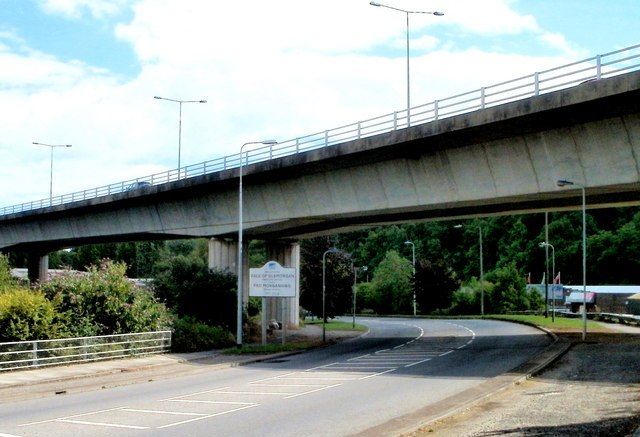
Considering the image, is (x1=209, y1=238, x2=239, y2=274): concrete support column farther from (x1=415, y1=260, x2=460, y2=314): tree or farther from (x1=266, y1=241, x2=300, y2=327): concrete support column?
(x1=415, y1=260, x2=460, y2=314): tree

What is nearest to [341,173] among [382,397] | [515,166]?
[515,166]

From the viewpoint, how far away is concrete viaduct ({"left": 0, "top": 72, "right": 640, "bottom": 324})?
2723cm

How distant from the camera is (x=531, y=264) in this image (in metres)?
107

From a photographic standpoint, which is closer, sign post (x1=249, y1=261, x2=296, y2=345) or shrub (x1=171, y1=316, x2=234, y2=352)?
shrub (x1=171, y1=316, x2=234, y2=352)

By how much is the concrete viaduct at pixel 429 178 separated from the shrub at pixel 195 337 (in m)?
6.38

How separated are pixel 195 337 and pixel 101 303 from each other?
4822mm

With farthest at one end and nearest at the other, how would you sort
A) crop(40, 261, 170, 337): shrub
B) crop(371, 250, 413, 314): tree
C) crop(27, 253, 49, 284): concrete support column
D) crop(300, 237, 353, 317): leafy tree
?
crop(371, 250, 413, 314): tree → crop(27, 253, 49, 284): concrete support column → crop(300, 237, 353, 317): leafy tree → crop(40, 261, 170, 337): shrub

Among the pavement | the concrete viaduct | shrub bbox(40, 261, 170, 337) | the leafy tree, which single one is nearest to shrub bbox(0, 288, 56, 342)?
shrub bbox(40, 261, 170, 337)

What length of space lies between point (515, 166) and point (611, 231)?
78445mm

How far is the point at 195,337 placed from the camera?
38.8 m

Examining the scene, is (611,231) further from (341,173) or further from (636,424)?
(636,424)

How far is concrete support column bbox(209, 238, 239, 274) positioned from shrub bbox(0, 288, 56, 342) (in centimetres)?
1688

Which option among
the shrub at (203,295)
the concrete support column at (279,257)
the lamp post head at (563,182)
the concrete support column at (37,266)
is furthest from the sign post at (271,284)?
the concrete support column at (37,266)

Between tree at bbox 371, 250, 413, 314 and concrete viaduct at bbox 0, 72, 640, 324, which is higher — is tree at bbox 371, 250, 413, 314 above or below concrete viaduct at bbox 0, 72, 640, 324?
below
